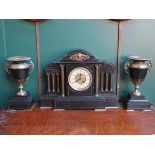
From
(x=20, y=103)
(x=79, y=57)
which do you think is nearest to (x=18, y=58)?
(x=20, y=103)

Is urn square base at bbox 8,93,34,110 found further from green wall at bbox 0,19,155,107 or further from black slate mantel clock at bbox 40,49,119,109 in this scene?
green wall at bbox 0,19,155,107

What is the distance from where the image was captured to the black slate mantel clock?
5.31 feet

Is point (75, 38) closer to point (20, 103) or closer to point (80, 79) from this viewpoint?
point (80, 79)

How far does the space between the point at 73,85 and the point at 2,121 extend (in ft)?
1.76

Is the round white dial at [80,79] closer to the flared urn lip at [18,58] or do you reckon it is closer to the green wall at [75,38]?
the green wall at [75,38]

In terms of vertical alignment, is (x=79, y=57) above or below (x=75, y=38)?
below

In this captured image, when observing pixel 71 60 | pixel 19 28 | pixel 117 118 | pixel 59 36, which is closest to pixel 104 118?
pixel 117 118

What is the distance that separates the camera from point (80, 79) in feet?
5.40

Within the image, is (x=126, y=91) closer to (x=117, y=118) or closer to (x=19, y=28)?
(x=117, y=118)

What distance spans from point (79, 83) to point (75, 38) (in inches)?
13.4

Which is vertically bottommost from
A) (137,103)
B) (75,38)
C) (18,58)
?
(137,103)

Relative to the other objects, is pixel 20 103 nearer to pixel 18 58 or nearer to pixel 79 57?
pixel 18 58

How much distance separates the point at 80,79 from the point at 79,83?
0.03 metres

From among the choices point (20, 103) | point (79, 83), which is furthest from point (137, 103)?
point (20, 103)
